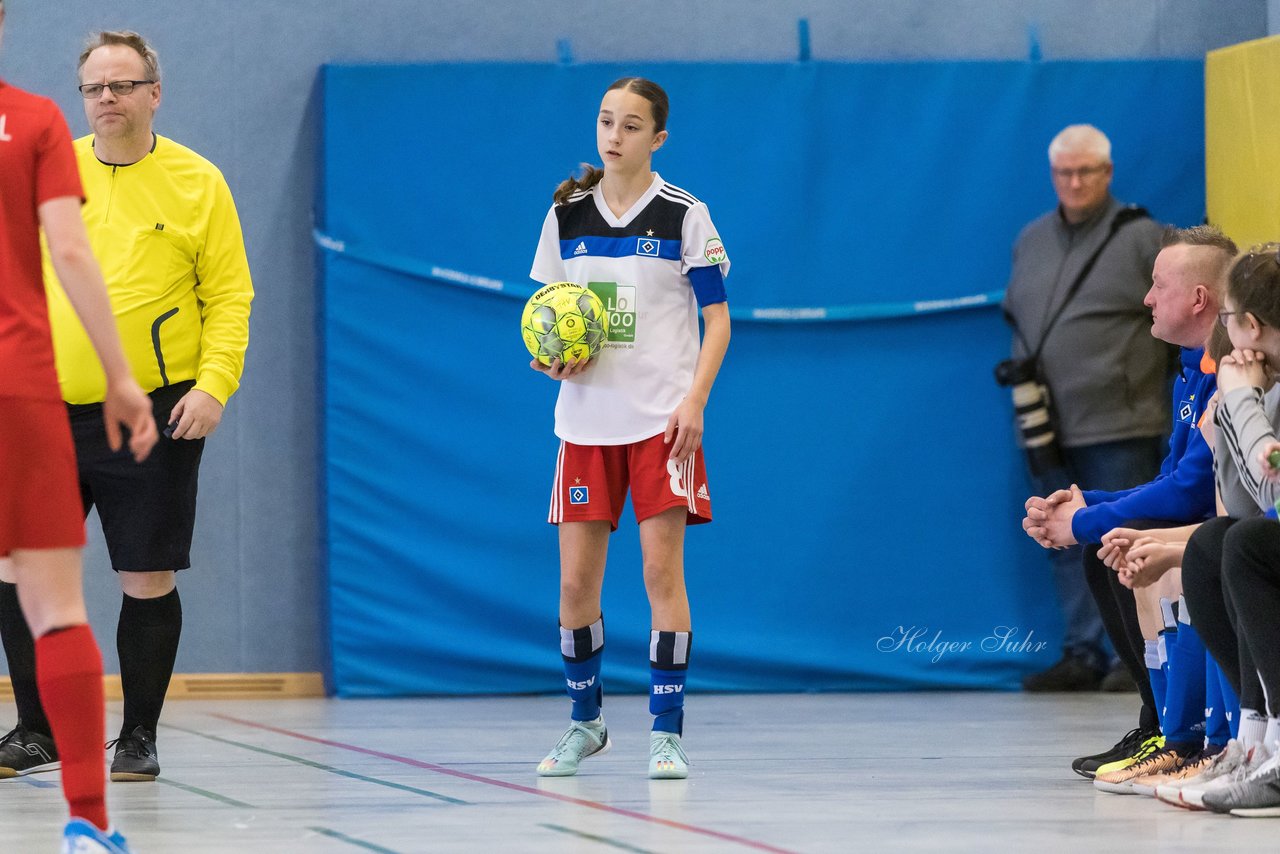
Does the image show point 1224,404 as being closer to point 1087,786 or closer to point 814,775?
point 1087,786

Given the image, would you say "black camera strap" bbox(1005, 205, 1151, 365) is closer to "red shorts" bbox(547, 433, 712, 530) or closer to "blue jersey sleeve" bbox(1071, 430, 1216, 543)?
"blue jersey sleeve" bbox(1071, 430, 1216, 543)

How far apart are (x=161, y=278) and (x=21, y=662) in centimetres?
98

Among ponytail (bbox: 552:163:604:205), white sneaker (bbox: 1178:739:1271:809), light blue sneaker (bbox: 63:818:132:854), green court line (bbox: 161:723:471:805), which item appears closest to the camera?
light blue sneaker (bbox: 63:818:132:854)

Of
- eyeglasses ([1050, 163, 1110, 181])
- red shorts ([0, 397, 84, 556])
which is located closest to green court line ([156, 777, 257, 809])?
red shorts ([0, 397, 84, 556])

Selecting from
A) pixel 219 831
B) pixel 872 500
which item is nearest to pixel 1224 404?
pixel 219 831

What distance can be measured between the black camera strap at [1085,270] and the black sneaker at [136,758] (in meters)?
3.56

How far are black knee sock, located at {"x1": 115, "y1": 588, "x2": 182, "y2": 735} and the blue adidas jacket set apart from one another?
6.98 feet

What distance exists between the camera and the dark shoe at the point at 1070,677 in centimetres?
640

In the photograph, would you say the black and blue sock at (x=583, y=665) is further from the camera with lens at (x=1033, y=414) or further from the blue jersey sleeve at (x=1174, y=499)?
the camera with lens at (x=1033, y=414)

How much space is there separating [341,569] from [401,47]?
1.94 meters

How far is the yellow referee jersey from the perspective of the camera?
418cm

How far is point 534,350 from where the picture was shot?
4.07 meters

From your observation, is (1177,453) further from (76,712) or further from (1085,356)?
(76,712)

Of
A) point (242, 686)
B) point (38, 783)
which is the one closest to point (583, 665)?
point (38, 783)
